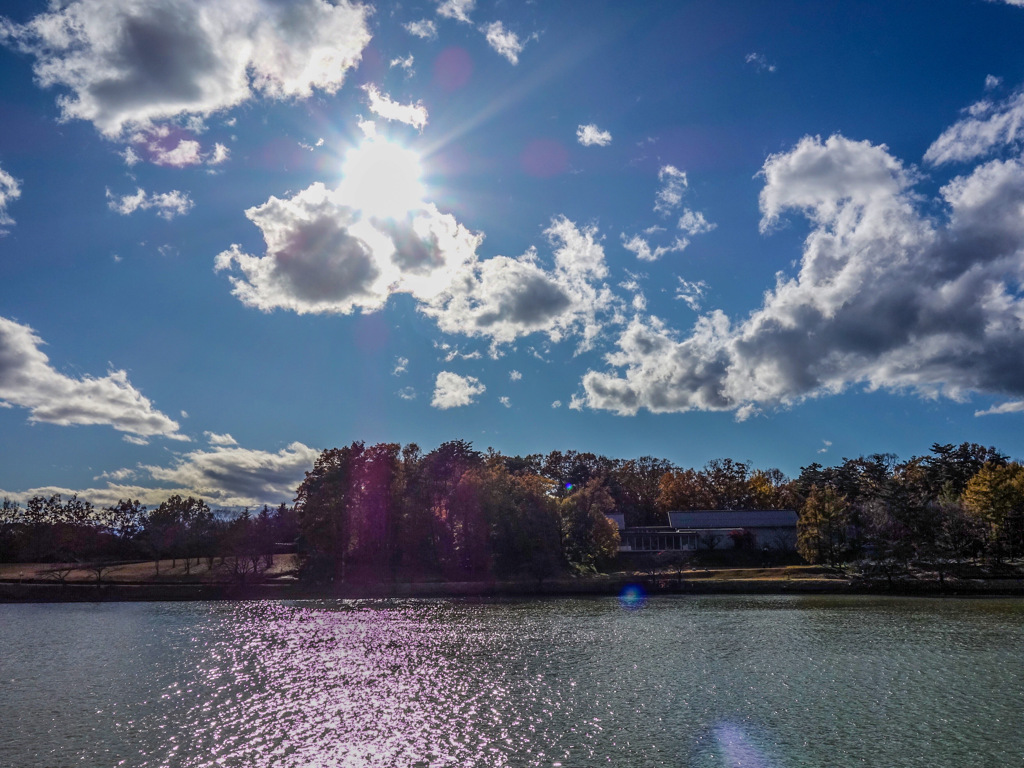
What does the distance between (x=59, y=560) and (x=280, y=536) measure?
39.0 m

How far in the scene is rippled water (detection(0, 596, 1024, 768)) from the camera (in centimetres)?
2073

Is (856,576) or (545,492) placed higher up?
(545,492)

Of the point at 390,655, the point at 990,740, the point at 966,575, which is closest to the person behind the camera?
the point at 990,740

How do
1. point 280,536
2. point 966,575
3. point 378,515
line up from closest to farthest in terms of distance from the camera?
point 966,575 < point 378,515 < point 280,536

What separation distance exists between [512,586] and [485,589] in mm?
3757

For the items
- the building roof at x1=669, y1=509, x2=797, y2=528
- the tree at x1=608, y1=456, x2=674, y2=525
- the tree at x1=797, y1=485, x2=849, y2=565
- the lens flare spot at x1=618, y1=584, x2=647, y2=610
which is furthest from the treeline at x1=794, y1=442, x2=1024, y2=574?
the tree at x1=608, y1=456, x2=674, y2=525

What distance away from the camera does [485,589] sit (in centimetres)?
7788

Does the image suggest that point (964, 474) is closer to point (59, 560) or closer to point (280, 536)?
point (280, 536)

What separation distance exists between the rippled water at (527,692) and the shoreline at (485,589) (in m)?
20.1

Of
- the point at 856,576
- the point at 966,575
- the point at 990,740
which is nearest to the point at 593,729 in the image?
the point at 990,740

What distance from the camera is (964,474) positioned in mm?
108250

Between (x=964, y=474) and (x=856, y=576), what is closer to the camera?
(x=856, y=576)

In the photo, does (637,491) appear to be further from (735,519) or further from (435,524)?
(435,524)

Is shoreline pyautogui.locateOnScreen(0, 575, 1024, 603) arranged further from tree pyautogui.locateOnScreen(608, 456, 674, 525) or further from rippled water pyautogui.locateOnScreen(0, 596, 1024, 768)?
tree pyautogui.locateOnScreen(608, 456, 674, 525)
